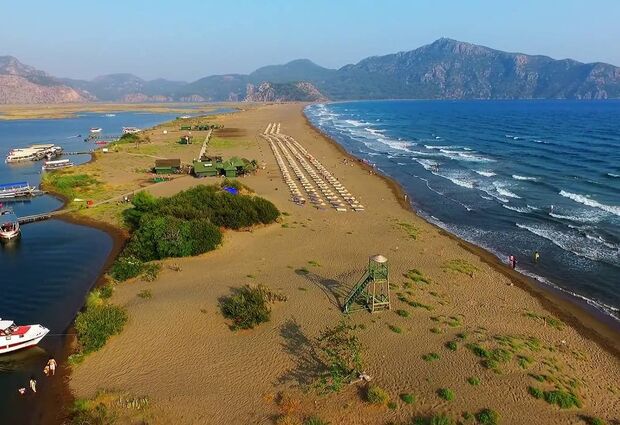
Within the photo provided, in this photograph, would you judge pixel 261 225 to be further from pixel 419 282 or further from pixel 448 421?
pixel 448 421

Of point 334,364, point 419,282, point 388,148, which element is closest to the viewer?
point 334,364

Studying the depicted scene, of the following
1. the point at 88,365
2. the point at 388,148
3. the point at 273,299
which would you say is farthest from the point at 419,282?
the point at 388,148

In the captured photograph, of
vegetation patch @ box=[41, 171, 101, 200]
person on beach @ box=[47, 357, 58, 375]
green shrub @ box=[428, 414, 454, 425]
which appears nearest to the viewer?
green shrub @ box=[428, 414, 454, 425]

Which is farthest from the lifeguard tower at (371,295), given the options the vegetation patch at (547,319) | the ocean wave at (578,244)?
the ocean wave at (578,244)

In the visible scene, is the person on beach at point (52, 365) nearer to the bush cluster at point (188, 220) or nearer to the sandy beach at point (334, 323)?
the sandy beach at point (334, 323)

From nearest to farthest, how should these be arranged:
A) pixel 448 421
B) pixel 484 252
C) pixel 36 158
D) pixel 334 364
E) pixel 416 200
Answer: pixel 448 421 → pixel 334 364 → pixel 484 252 → pixel 416 200 → pixel 36 158

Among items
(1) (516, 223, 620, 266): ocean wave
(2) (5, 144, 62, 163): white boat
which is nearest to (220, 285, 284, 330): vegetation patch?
(1) (516, 223, 620, 266): ocean wave

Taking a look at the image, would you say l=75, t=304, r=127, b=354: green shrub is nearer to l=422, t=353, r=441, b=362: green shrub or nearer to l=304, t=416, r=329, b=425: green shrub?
l=304, t=416, r=329, b=425: green shrub
